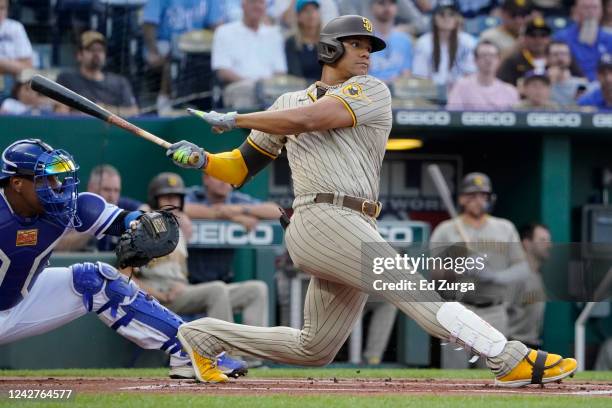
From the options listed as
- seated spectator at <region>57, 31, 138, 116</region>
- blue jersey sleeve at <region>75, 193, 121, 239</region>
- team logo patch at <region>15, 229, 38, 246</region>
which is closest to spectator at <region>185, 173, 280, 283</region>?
seated spectator at <region>57, 31, 138, 116</region>

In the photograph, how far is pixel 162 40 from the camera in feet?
34.1

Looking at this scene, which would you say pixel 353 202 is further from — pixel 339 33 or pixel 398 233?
pixel 398 233

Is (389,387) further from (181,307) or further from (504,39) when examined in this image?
(504,39)

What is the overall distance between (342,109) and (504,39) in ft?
22.8

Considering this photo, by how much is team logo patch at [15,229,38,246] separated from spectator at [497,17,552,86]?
6348 millimetres

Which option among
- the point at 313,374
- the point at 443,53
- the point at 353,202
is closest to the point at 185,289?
the point at 313,374

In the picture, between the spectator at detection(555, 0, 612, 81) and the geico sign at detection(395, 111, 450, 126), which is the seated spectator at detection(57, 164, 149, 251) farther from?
the spectator at detection(555, 0, 612, 81)

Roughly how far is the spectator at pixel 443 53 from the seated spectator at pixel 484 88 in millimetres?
310

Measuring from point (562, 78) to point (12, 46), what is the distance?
4.98m

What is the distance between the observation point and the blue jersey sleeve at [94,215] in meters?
5.83

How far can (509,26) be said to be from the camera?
11.8m

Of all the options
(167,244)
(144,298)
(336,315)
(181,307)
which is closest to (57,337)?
(181,307)

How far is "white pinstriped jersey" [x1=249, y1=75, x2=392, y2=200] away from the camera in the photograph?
521 centimetres

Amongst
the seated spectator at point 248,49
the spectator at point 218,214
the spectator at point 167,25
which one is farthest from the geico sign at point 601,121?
the spectator at point 167,25
